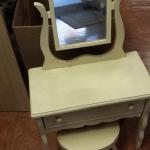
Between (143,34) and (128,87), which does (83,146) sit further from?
(143,34)

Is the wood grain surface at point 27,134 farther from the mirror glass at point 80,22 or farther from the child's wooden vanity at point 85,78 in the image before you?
the mirror glass at point 80,22

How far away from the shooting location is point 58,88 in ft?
3.60

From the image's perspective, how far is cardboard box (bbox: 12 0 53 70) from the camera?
120cm

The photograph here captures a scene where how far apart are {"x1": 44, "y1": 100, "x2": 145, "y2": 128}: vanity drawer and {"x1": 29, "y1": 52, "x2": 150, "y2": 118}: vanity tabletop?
61mm

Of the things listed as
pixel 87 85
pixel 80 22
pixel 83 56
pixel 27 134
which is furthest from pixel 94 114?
pixel 27 134

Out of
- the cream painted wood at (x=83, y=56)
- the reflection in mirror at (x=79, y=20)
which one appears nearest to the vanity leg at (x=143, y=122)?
the cream painted wood at (x=83, y=56)

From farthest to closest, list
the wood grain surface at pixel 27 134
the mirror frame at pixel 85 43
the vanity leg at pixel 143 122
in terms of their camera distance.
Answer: the wood grain surface at pixel 27 134, the vanity leg at pixel 143 122, the mirror frame at pixel 85 43

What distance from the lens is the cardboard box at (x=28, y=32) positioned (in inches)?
47.3

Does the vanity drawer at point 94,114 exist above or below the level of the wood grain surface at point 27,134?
above

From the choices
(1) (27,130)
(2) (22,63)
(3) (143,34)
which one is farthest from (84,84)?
(3) (143,34)

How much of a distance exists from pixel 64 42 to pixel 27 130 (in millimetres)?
715

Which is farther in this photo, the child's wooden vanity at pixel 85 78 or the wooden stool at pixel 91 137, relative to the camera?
the wooden stool at pixel 91 137

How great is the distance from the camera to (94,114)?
1105 millimetres

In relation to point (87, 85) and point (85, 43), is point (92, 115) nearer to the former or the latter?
point (87, 85)
